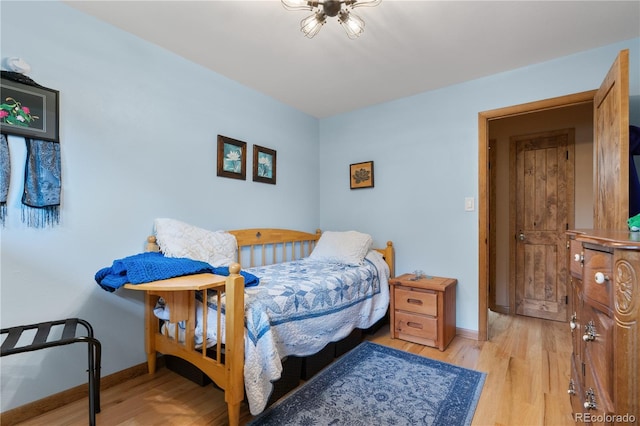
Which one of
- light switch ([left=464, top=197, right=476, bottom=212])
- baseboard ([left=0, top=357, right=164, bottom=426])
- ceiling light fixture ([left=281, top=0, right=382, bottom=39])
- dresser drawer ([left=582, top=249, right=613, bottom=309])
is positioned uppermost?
ceiling light fixture ([left=281, top=0, right=382, bottom=39])

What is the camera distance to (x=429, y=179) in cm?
285

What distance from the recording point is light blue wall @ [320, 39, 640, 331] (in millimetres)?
2359

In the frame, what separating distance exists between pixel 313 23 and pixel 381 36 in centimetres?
50

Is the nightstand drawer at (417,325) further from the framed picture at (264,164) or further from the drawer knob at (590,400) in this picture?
the framed picture at (264,164)

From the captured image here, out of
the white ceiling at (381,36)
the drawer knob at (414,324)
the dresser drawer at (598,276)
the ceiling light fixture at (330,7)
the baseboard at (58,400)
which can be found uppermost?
the white ceiling at (381,36)

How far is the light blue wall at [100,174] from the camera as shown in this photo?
1535 millimetres

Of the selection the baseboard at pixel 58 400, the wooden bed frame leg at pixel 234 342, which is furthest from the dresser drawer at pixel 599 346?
the baseboard at pixel 58 400

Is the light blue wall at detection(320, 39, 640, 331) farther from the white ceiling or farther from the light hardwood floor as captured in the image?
the light hardwood floor

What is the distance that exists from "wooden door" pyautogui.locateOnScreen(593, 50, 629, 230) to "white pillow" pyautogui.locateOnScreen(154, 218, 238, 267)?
92.4 inches

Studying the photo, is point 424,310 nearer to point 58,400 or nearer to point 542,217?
point 542,217

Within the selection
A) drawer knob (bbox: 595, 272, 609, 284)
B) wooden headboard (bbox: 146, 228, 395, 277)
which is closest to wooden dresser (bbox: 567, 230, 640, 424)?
drawer knob (bbox: 595, 272, 609, 284)

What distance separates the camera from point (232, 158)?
2.59 metres

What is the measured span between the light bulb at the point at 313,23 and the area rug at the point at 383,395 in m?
2.09

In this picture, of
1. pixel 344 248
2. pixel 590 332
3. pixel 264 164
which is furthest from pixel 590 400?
pixel 264 164
